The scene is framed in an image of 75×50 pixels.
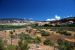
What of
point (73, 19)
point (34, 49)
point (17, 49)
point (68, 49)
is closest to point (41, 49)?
point (34, 49)

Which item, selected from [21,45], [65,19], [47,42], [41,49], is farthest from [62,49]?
[65,19]

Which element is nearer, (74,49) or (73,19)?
(74,49)

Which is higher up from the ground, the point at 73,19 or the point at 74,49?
the point at 73,19

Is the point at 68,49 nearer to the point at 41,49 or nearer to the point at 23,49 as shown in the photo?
the point at 41,49

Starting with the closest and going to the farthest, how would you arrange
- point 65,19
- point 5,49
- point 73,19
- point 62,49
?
1. point 5,49
2. point 62,49
3. point 73,19
4. point 65,19

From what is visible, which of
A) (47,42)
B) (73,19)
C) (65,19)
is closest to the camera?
(47,42)

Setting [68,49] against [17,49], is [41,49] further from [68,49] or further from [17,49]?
[17,49]

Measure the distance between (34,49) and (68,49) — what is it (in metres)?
3.03

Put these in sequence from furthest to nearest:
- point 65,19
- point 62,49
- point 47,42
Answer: point 65,19 < point 47,42 < point 62,49

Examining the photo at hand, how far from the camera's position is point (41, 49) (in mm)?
20391

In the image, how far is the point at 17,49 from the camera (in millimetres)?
17281

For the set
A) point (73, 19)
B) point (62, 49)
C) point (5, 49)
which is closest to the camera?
point (5, 49)

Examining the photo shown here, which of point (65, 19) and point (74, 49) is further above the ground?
point (65, 19)

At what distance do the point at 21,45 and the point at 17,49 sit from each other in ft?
2.05
